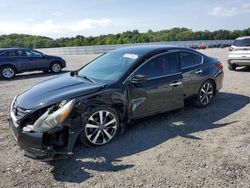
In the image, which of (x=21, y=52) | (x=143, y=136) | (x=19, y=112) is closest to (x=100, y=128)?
(x=143, y=136)

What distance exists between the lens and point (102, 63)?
655 cm

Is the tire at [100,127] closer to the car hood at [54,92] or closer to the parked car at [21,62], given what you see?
the car hood at [54,92]

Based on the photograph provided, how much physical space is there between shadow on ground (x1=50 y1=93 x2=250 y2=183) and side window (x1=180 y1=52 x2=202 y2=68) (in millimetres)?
1083

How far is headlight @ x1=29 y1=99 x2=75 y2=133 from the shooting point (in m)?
4.50

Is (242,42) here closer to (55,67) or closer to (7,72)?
(55,67)

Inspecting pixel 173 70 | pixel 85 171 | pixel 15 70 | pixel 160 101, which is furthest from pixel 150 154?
pixel 15 70

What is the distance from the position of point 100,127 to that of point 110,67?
1.47 m

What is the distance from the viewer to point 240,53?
13492 millimetres

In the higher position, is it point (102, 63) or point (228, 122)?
point (102, 63)

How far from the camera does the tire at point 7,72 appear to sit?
15.2m

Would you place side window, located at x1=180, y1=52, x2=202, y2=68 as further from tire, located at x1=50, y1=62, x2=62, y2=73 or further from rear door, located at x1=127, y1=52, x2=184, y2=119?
tire, located at x1=50, y1=62, x2=62, y2=73

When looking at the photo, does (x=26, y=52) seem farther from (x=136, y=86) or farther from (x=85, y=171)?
(x=85, y=171)

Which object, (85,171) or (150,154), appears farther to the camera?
(150,154)

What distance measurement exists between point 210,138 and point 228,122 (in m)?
1.12
